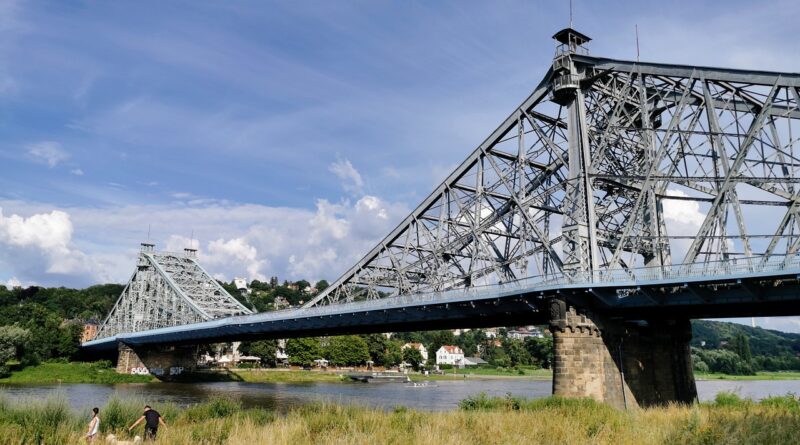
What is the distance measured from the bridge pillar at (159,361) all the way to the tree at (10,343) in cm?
1224

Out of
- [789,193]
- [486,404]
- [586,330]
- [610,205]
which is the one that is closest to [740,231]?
[789,193]

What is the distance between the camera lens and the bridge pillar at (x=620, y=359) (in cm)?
2977

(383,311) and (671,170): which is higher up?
(671,170)

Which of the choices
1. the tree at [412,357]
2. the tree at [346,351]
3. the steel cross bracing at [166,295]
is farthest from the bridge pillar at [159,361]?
the tree at [412,357]

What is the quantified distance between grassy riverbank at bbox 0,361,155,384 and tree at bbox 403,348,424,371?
6143cm

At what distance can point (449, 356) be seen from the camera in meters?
152

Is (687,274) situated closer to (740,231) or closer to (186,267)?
(740,231)

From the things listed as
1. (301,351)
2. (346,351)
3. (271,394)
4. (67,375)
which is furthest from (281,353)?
(271,394)

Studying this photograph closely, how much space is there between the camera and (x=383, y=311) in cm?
4272

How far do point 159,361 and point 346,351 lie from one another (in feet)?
124

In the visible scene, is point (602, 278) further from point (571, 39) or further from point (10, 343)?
point (10, 343)

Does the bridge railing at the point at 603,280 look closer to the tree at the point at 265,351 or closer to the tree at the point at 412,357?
the tree at the point at 265,351

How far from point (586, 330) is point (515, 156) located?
58.7 ft

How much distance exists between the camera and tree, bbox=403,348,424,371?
132125 millimetres
